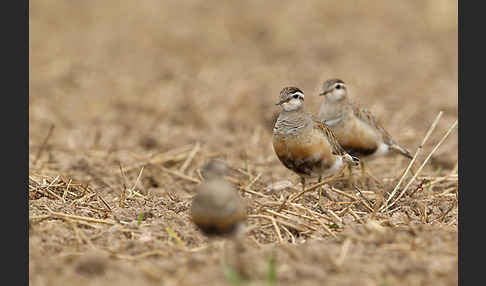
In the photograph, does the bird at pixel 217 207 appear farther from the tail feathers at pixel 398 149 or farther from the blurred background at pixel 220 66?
the blurred background at pixel 220 66

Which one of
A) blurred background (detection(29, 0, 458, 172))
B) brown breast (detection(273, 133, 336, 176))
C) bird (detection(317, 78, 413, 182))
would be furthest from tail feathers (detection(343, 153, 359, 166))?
blurred background (detection(29, 0, 458, 172))

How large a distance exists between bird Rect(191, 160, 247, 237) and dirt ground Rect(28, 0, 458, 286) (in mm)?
285

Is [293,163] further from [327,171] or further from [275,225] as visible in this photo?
[275,225]

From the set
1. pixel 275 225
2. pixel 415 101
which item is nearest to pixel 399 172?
pixel 275 225

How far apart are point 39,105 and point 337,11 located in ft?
24.6

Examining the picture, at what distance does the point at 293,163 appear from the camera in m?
6.45

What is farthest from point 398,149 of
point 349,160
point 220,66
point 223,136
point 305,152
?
point 220,66

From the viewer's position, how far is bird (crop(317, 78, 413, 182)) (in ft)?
23.9

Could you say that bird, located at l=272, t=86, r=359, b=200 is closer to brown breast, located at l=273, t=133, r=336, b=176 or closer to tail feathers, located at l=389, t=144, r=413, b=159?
brown breast, located at l=273, t=133, r=336, b=176

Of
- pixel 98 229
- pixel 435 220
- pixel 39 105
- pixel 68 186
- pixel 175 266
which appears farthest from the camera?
pixel 39 105

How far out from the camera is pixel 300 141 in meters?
6.37

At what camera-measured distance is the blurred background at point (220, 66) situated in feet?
32.6

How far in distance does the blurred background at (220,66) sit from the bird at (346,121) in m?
1.45

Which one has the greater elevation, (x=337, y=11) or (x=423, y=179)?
(x=337, y=11)
